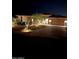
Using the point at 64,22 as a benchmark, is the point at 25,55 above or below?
below

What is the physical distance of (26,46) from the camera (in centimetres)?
222

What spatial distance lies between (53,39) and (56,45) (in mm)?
87

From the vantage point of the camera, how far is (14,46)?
2188 millimetres

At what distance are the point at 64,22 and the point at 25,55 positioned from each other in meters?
0.65
